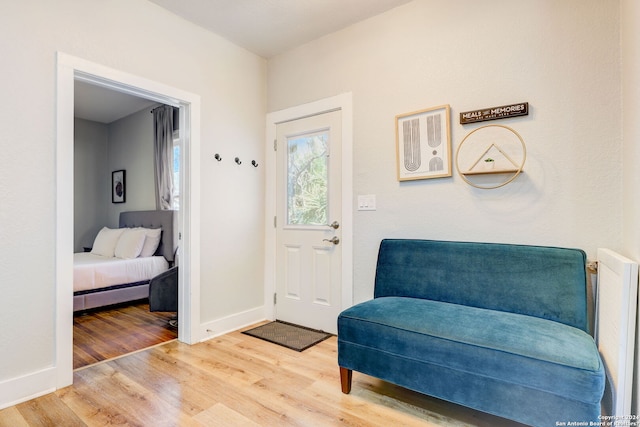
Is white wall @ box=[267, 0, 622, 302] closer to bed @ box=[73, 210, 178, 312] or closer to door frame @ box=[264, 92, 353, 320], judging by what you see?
door frame @ box=[264, 92, 353, 320]

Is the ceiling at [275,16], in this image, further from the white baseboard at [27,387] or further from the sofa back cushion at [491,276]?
the white baseboard at [27,387]

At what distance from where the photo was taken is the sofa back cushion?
5.85 ft

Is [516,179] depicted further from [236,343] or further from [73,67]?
[73,67]

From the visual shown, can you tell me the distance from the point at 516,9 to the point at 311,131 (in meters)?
1.71

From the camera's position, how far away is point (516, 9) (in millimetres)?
2074

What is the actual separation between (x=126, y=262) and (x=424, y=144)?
11.7 ft

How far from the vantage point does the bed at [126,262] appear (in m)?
3.57

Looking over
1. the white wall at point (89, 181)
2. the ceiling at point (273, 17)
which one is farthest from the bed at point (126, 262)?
the ceiling at point (273, 17)

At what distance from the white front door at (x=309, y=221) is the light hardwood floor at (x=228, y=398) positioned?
0.63 metres

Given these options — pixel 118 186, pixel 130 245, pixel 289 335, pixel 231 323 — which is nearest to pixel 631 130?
pixel 289 335

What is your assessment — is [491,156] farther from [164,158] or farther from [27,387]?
[164,158]

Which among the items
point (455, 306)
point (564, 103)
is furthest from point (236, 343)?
point (564, 103)

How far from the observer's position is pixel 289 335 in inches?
113

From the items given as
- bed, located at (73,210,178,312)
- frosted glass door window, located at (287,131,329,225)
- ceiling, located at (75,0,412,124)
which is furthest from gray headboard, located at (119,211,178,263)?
ceiling, located at (75,0,412,124)
